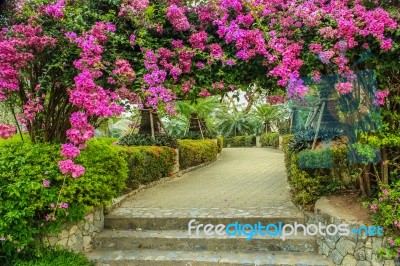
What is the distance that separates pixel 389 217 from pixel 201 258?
2220 millimetres

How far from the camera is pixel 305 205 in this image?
17.7 feet

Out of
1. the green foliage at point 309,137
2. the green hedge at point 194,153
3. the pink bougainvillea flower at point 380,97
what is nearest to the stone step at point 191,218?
the green foliage at point 309,137

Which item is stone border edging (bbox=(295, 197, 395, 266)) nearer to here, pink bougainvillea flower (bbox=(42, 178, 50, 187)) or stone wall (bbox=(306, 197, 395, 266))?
stone wall (bbox=(306, 197, 395, 266))

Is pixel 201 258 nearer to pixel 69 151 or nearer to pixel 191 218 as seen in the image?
pixel 191 218

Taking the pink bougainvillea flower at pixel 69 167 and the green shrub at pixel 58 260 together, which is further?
the green shrub at pixel 58 260

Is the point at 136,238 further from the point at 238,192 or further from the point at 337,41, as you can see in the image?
the point at 337,41

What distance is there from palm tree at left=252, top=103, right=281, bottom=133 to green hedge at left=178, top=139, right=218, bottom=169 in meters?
10.6

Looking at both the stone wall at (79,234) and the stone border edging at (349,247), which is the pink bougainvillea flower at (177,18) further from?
the stone border edging at (349,247)

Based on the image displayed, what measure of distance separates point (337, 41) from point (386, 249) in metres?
2.35

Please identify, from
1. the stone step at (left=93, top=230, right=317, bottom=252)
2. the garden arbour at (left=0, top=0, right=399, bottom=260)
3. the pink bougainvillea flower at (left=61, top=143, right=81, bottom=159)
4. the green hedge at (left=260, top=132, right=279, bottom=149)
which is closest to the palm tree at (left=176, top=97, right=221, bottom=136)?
the green hedge at (left=260, top=132, right=279, bottom=149)

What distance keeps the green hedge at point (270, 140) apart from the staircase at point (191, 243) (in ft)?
53.3

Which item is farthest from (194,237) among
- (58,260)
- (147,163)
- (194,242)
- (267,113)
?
(267,113)

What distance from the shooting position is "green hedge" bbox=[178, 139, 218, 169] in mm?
11602

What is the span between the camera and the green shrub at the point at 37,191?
422cm
